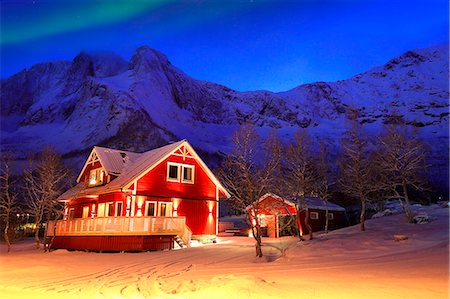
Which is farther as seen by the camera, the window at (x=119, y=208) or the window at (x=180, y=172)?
the window at (x=180, y=172)

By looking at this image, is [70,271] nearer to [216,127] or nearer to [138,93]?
[138,93]

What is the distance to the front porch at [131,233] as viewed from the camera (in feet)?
72.6

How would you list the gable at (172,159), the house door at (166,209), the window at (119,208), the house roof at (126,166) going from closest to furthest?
the gable at (172,159) → the house roof at (126,166) → the window at (119,208) → the house door at (166,209)

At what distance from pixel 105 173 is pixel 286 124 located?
108m

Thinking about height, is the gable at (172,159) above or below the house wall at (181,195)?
above

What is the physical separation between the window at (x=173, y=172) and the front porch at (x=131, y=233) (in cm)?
560

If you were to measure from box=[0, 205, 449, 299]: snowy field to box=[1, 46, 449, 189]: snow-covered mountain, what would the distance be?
213ft

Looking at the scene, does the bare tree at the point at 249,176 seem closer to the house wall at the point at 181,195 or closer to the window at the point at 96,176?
the house wall at the point at 181,195

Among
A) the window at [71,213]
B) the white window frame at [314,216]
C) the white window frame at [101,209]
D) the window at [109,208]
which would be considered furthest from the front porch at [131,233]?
the white window frame at [314,216]

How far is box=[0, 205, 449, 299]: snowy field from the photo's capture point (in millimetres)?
9219

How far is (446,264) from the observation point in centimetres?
1149

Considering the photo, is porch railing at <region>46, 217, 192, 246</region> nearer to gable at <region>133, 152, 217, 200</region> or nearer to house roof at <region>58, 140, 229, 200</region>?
house roof at <region>58, 140, 229, 200</region>

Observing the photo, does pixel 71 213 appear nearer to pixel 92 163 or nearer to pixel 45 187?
pixel 92 163

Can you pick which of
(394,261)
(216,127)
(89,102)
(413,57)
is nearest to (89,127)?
(89,102)
